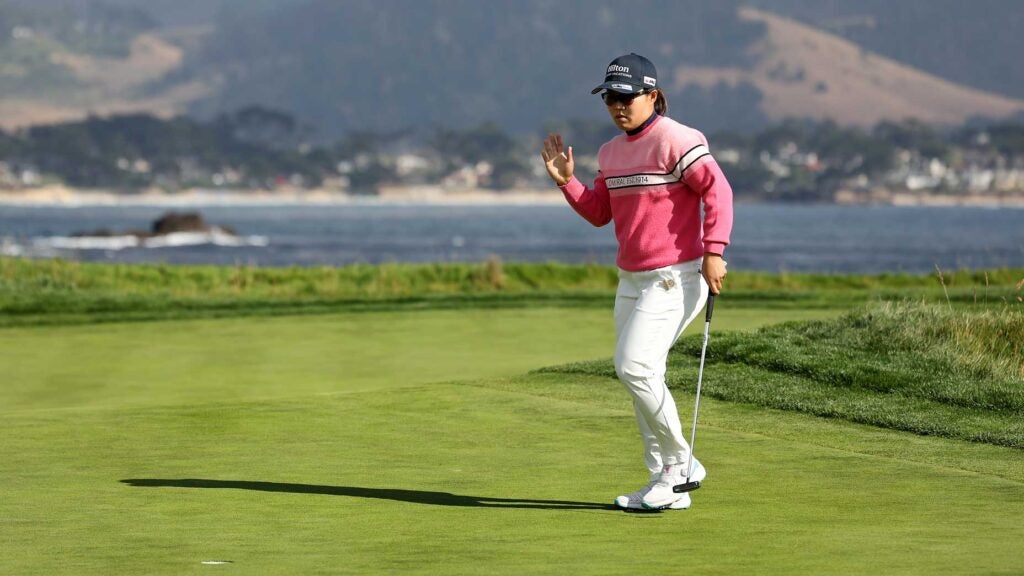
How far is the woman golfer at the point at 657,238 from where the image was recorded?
7801 mm

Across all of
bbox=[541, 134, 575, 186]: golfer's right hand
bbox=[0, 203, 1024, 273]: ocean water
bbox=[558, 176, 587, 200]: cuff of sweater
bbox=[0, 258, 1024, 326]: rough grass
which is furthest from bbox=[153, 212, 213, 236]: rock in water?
bbox=[558, 176, 587, 200]: cuff of sweater

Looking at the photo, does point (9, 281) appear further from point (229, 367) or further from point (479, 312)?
point (229, 367)

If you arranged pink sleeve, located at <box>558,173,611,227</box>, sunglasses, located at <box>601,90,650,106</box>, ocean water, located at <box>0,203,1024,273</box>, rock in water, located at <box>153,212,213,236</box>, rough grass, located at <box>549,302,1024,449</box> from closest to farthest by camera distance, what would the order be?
sunglasses, located at <box>601,90,650,106</box>, pink sleeve, located at <box>558,173,611,227</box>, rough grass, located at <box>549,302,1024,449</box>, ocean water, located at <box>0,203,1024,273</box>, rock in water, located at <box>153,212,213,236</box>

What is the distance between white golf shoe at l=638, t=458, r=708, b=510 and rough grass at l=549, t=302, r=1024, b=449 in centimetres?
292

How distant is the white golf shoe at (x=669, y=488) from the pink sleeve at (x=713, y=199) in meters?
1.09

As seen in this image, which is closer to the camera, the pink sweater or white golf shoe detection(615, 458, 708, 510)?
white golf shoe detection(615, 458, 708, 510)

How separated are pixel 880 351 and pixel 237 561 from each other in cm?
847

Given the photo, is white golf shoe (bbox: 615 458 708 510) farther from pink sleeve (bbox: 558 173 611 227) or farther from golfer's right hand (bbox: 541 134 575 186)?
golfer's right hand (bbox: 541 134 575 186)

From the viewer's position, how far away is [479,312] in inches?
821

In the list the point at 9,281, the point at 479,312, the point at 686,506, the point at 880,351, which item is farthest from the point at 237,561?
the point at 9,281

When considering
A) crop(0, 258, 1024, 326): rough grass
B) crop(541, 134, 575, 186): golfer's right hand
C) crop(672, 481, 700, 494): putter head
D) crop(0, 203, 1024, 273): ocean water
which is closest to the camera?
crop(672, 481, 700, 494): putter head

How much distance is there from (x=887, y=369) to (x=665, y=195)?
5388 mm

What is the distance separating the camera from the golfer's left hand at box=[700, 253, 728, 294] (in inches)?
304

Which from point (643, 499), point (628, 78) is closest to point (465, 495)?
point (643, 499)
